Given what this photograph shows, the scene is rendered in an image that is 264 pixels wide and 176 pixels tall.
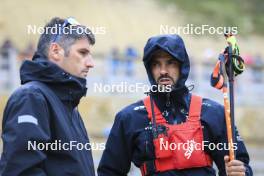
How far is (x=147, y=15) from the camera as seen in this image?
1511 inches

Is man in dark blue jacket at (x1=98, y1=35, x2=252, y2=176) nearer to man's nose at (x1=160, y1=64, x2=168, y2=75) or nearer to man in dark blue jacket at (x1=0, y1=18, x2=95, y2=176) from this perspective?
man's nose at (x1=160, y1=64, x2=168, y2=75)

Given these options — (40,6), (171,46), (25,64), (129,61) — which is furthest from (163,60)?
(40,6)

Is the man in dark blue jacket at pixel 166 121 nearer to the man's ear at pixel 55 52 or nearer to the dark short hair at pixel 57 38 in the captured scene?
the dark short hair at pixel 57 38

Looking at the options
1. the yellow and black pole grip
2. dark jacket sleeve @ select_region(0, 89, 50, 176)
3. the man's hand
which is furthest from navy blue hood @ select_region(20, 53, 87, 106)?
→ the man's hand

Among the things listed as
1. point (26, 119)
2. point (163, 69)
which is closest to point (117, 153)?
point (163, 69)

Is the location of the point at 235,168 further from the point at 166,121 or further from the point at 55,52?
the point at 55,52

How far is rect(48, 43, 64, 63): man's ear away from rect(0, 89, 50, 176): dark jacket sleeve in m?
0.35

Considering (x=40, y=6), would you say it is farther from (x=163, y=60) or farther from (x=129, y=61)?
(x=163, y=60)

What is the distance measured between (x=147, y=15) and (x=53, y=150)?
115ft

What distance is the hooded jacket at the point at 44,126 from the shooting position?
3.47 meters

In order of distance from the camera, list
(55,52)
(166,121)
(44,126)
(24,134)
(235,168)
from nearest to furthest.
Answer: (24,134), (44,126), (55,52), (235,168), (166,121)

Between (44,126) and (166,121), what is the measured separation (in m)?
1.07

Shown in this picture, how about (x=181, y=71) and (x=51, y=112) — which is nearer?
(x=51, y=112)

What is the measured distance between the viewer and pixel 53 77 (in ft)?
12.5
